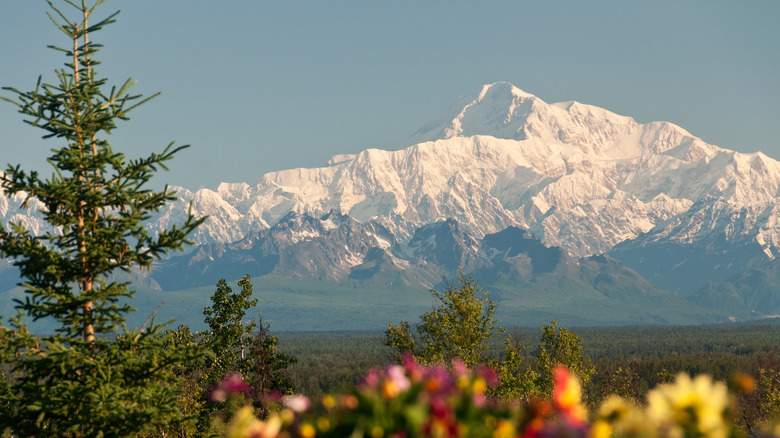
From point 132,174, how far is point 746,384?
68.8ft

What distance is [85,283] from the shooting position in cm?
2406

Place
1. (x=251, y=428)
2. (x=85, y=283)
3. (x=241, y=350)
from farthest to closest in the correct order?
(x=241, y=350) → (x=85, y=283) → (x=251, y=428)

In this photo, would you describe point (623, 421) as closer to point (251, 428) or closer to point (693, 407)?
point (693, 407)

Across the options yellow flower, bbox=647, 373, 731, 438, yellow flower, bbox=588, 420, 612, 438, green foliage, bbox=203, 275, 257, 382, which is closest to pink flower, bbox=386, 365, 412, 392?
yellow flower, bbox=588, 420, 612, 438

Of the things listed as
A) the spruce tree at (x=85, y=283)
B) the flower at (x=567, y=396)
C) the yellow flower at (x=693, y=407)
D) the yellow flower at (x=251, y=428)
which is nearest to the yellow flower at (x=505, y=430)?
the flower at (x=567, y=396)

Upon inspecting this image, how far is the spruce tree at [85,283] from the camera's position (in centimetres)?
2172

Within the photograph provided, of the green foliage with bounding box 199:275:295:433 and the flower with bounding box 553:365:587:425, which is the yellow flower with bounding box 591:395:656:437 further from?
the green foliage with bounding box 199:275:295:433

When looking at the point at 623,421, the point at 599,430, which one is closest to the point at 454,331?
the point at 623,421

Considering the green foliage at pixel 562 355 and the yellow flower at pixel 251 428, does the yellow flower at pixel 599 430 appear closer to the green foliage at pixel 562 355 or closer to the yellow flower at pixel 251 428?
the yellow flower at pixel 251 428

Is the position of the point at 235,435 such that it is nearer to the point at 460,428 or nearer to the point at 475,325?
the point at 460,428

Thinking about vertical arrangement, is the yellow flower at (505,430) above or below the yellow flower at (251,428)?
above

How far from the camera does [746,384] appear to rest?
7188mm

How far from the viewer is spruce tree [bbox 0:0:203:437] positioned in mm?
21719

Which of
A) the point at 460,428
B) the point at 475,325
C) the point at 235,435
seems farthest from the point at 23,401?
the point at 475,325
